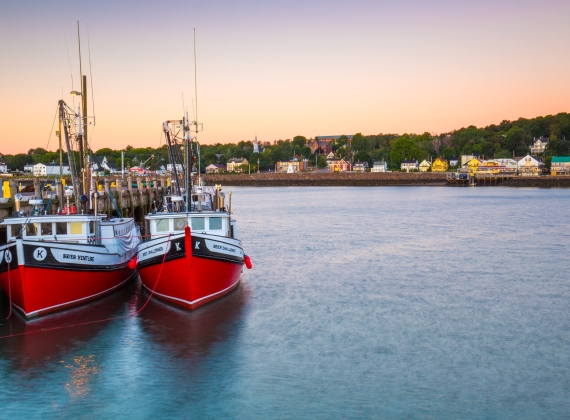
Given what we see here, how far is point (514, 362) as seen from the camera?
17.6m

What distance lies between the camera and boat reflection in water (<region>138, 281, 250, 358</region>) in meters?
18.9

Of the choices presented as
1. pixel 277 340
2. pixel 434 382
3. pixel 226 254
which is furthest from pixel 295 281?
pixel 434 382

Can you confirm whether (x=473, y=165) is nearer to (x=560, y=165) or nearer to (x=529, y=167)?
(x=529, y=167)

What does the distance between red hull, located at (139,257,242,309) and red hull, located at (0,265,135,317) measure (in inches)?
79.8

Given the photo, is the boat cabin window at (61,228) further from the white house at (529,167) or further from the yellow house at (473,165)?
the yellow house at (473,165)

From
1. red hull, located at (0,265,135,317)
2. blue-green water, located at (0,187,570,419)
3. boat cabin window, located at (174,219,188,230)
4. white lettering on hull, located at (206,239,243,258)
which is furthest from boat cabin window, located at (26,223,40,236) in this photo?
white lettering on hull, located at (206,239,243,258)

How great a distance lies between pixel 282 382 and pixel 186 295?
275 inches

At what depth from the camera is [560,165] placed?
176250 millimetres

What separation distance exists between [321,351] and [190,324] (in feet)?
15.6

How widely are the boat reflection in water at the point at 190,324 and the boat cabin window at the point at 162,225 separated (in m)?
2.59

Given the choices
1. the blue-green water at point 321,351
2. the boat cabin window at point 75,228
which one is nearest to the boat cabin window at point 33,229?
the boat cabin window at point 75,228

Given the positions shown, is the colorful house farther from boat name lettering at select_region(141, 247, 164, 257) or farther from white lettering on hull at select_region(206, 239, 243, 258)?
boat name lettering at select_region(141, 247, 164, 257)

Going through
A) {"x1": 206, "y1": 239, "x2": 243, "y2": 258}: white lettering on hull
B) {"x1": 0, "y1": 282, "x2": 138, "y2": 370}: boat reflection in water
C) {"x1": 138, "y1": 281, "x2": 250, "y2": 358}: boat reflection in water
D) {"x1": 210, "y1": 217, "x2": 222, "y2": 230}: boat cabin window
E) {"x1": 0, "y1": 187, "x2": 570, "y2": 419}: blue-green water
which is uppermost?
{"x1": 210, "y1": 217, "x2": 222, "y2": 230}: boat cabin window

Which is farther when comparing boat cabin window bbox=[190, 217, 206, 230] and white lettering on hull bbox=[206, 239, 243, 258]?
boat cabin window bbox=[190, 217, 206, 230]
